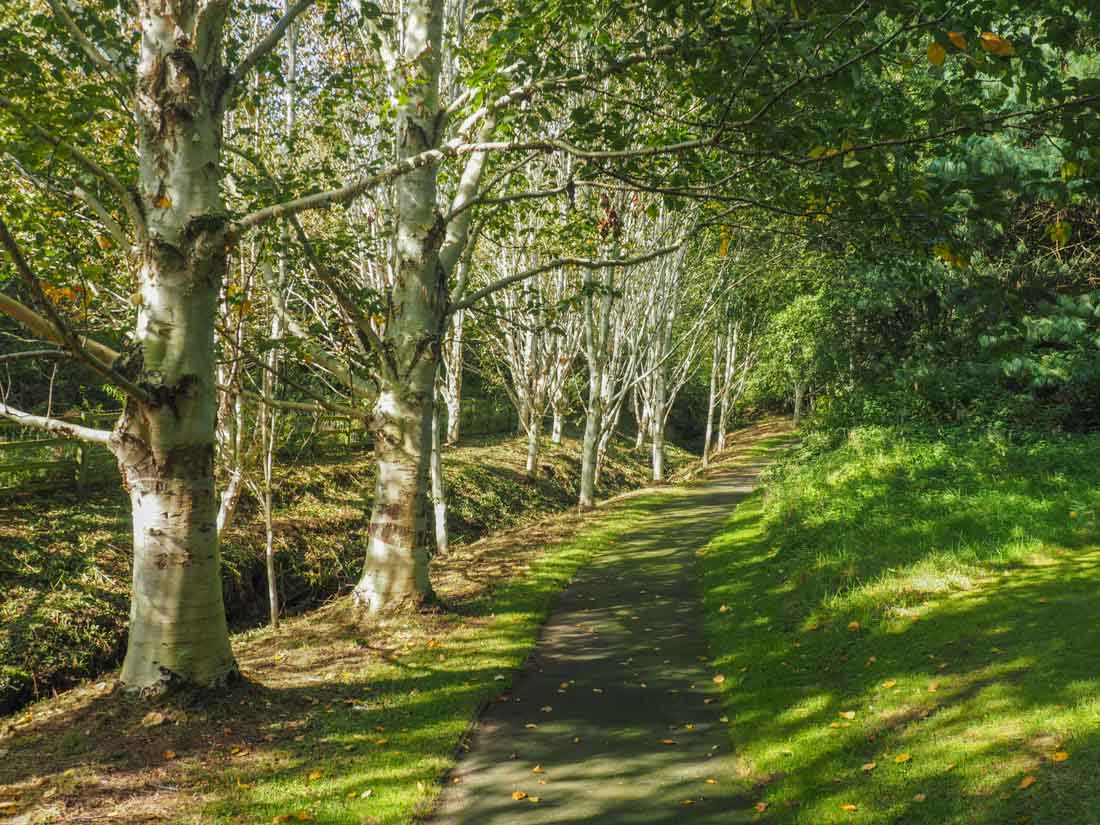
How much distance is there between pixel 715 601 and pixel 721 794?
16.4ft

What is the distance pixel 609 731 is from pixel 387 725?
1.74 m

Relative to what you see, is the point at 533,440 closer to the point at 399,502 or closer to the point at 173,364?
the point at 399,502

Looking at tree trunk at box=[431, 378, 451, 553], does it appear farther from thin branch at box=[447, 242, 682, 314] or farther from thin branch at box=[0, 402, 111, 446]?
thin branch at box=[0, 402, 111, 446]

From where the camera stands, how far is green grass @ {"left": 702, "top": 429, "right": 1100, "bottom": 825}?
489cm

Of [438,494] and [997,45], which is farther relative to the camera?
[438,494]

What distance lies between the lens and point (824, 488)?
14.0 meters

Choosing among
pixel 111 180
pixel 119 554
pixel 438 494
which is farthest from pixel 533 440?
pixel 111 180

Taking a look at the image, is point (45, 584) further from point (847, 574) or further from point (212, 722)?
point (847, 574)

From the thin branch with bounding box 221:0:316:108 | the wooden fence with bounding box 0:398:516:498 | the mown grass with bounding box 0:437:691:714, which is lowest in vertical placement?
the mown grass with bounding box 0:437:691:714

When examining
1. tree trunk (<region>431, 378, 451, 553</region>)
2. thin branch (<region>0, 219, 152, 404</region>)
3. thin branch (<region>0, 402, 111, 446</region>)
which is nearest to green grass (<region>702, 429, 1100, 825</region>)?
tree trunk (<region>431, 378, 451, 553</region>)

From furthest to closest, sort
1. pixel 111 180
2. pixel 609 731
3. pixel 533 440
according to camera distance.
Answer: pixel 533 440 → pixel 609 731 → pixel 111 180

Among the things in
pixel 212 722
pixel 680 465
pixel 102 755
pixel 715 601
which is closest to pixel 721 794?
pixel 212 722

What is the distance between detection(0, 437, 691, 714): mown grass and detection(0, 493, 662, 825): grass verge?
2.24 feet

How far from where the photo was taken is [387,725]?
6.43m
